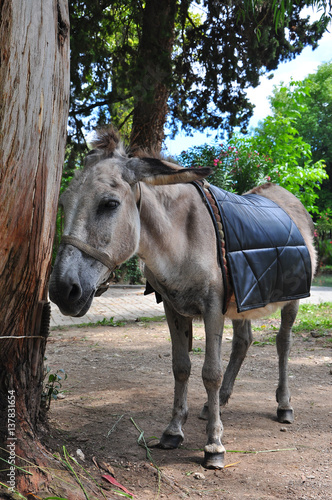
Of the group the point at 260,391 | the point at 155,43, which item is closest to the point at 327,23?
the point at 155,43

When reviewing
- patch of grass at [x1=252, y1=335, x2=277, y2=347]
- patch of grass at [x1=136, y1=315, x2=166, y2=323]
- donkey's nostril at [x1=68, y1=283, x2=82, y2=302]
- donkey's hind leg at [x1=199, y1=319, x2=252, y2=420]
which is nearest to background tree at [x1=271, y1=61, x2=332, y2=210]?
patch of grass at [x1=136, y1=315, x2=166, y2=323]

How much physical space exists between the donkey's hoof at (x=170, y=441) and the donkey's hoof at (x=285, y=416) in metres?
1.18

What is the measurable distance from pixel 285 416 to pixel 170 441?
4.28 ft

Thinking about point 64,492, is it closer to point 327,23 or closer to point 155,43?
point 327,23

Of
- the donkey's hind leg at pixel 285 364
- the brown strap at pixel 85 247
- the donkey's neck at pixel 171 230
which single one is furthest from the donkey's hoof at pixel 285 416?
the brown strap at pixel 85 247

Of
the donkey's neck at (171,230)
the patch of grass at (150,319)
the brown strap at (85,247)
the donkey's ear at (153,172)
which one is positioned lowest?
the patch of grass at (150,319)

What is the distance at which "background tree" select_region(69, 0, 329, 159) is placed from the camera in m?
8.45

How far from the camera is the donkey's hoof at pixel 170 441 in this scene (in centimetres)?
345

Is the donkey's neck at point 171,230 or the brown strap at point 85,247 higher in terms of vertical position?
the donkey's neck at point 171,230

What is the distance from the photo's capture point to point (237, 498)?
2750 millimetres

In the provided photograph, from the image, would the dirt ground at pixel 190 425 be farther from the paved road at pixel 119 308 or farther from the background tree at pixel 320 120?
the background tree at pixel 320 120

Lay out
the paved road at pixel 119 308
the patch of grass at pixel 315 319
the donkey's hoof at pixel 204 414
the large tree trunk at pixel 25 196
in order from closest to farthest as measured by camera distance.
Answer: the large tree trunk at pixel 25 196
the donkey's hoof at pixel 204 414
the patch of grass at pixel 315 319
the paved road at pixel 119 308

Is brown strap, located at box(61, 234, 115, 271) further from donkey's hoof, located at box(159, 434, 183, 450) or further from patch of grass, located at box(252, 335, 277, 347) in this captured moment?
patch of grass, located at box(252, 335, 277, 347)

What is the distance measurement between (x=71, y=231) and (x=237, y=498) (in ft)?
6.42
